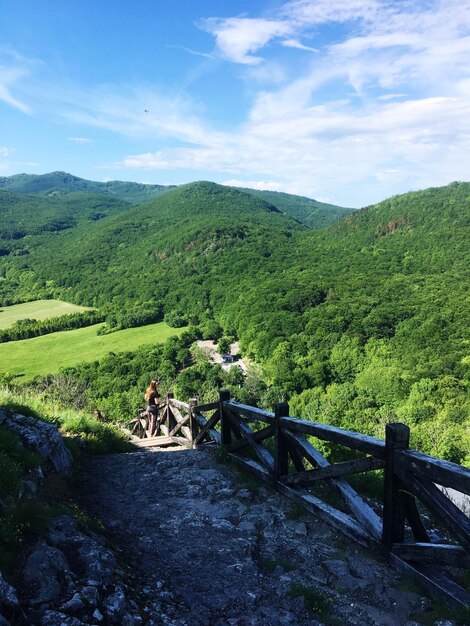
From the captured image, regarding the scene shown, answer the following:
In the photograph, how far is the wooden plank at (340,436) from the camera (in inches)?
164

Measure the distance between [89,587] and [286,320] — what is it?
95.2 meters

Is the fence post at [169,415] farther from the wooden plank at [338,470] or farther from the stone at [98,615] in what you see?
the stone at [98,615]

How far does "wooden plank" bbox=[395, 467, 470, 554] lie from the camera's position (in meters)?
3.24

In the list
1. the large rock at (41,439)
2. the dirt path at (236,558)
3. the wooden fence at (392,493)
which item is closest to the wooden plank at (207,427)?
the dirt path at (236,558)

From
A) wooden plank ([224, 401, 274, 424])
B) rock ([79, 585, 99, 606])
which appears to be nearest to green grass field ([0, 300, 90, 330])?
wooden plank ([224, 401, 274, 424])

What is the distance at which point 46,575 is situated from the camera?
3.20m

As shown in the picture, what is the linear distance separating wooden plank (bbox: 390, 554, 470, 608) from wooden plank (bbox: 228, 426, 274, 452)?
89.0 inches

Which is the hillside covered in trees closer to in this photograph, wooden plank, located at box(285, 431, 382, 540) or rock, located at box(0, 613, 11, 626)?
wooden plank, located at box(285, 431, 382, 540)

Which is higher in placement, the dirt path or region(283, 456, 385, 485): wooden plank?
Result: region(283, 456, 385, 485): wooden plank

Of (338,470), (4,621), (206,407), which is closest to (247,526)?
(338,470)

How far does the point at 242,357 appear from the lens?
310 feet

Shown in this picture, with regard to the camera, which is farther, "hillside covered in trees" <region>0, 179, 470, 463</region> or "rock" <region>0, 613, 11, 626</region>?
"hillside covered in trees" <region>0, 179, 470, 463</region>

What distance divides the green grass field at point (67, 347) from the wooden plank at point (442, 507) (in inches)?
3306

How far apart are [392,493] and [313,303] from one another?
10540 cm
